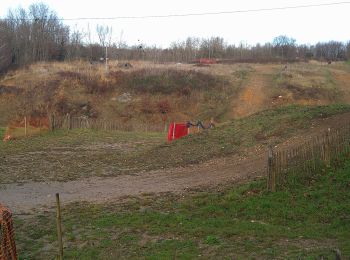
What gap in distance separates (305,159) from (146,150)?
33.3 ft

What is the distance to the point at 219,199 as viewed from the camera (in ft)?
36.9

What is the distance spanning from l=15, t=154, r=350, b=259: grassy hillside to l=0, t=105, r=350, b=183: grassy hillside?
5.13 meters

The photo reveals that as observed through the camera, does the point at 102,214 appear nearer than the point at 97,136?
Yes

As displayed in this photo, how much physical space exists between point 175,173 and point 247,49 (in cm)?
8744

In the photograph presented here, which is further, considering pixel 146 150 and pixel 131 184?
pixel 146 150

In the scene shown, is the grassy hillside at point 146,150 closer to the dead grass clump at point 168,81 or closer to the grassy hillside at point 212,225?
the grassy hillside at point 212,225

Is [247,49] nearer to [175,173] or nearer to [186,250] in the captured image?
[175,173]

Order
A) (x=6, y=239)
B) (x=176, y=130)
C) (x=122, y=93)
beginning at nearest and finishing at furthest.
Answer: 1. (x=6, y=239)
2. (x=176, y=130)
3. (x=122, y=93)

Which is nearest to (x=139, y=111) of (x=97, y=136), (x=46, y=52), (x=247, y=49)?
(x=97, y=136)

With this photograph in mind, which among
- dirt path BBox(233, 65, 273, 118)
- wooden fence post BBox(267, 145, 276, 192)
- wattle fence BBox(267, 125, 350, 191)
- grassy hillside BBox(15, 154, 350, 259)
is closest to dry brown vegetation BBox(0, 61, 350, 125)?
dirt path BBox(233, 65, 273, 118)

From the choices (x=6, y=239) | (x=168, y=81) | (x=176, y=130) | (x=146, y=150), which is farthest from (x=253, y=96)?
(x=6, y=239)

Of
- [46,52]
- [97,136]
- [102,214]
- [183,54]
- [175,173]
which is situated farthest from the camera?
[183,54]

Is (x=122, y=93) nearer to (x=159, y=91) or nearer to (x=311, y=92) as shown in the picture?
(x=159, y=91)

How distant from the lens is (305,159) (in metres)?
12.0
